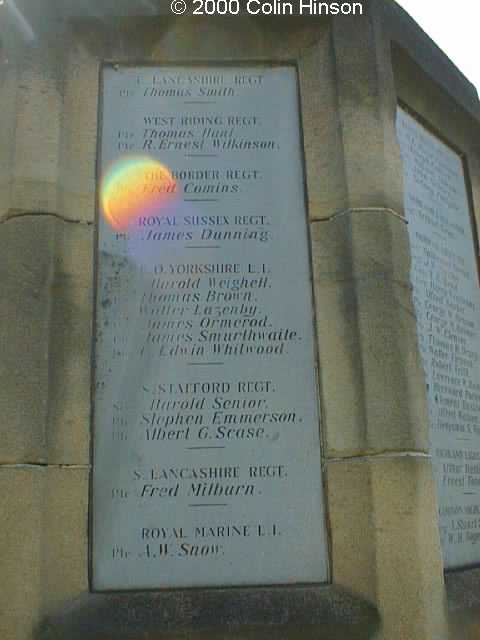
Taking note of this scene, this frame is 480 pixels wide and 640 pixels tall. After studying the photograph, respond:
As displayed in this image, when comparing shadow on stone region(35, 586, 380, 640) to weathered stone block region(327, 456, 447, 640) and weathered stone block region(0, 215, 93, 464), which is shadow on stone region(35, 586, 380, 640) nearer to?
weathered stone block region(327, 456, 447, 640)

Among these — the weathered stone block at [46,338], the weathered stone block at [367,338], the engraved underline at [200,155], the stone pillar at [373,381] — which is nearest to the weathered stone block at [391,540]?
the stone pillar at [373,381]

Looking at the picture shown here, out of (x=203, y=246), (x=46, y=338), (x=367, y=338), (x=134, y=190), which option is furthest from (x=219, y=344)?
(x=134, y=190)

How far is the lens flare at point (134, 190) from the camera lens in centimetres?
397

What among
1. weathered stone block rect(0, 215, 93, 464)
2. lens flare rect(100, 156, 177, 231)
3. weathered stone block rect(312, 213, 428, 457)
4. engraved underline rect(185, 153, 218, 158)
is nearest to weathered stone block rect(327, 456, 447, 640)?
weathered stone block rect(312, 213, 428, 457)

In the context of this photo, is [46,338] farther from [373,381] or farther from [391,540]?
[391,540]

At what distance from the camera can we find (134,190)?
401 cm

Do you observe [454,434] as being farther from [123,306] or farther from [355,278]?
[123,306]

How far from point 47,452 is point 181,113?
2106 millimetres

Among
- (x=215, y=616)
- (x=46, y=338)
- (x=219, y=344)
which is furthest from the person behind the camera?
(x=219, y=344)

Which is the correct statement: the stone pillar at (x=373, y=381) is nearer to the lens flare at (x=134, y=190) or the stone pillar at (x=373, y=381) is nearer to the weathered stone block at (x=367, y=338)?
the weathered stone block at (x=367, y=338)

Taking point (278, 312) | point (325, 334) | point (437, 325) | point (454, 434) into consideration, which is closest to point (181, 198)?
point (278, 312)

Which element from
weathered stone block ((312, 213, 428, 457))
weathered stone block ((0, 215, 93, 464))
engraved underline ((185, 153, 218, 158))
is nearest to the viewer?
weathered stone block ((0, 215, 93, 464))

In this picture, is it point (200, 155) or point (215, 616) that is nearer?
point (215, 616)

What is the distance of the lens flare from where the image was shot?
3.97m
